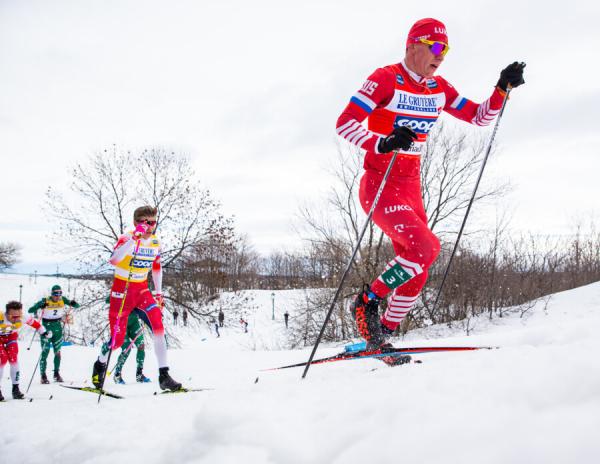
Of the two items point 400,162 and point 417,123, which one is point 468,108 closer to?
point 417,123

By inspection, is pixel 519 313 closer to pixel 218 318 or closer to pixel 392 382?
pixel 218 318

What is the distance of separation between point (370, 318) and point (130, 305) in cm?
320

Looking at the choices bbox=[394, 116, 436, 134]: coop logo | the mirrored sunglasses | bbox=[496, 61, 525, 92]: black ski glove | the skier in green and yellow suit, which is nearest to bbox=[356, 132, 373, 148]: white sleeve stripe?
bbox=[394, 116, 436, 134]: coop logo

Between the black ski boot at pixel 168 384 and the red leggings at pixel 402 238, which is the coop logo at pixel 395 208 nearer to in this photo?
the red leggings at pixel 402 238

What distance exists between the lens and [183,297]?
63.9ft

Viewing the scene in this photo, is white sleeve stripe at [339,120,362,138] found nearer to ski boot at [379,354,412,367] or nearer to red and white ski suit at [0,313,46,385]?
ski boot at [379,354,412,367]

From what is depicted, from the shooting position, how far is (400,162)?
3311 millimetres

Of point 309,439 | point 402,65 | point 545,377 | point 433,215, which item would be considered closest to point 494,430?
point 545,377

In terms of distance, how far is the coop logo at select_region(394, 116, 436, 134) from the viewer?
330 centimetres

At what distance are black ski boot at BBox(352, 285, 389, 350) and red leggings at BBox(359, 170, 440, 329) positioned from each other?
7 cm

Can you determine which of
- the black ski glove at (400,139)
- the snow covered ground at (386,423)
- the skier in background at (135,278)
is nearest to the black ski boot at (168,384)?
the skier in background at (135,278)

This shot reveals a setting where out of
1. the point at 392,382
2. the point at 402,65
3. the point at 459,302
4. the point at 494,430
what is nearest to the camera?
the point at 494,430

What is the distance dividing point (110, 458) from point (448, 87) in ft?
11.7

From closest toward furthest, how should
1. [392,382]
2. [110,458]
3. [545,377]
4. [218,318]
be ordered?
1. [545,377]
2. [110,458]
3. [392,382]
4. [218,318]
